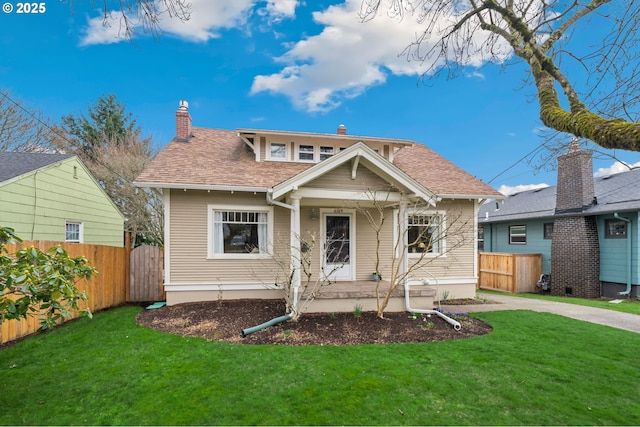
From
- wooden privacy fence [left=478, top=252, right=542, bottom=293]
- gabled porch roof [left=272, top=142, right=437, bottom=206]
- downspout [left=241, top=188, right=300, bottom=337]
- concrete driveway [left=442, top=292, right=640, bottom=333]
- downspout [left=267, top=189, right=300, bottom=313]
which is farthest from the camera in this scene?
wooden privacy fence [left=478, top=252, right=542, bottom=293]

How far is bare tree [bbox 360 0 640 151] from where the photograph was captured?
406cm

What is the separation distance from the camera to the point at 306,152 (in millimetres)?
10297

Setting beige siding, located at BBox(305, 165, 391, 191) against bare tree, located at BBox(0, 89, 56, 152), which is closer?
beige siding, located at BBox(305, 165, 391, 191)

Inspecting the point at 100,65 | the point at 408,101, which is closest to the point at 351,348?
the point at 408,101

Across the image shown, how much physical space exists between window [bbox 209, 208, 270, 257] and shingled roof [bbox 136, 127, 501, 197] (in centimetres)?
86

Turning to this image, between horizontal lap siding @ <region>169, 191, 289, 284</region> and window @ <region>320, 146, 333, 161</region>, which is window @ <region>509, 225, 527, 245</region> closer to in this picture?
window @ <region>320, 146, 333, 161</region>

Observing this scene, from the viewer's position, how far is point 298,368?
441 cm

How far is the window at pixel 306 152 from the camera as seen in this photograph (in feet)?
33.7

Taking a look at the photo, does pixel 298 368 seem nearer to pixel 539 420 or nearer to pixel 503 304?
pixel 539 420

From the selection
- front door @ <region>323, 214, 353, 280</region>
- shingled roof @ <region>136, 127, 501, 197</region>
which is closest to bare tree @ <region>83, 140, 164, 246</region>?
shingled roof @ <region>136, 127, 501, 197</region>

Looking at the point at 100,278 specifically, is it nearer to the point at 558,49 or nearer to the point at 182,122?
the point at 182,122

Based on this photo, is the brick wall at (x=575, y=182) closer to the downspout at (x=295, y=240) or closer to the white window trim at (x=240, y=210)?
the downspout at (x=295, y=240)

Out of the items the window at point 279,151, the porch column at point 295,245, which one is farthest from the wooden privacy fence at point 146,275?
the window at point 279,151

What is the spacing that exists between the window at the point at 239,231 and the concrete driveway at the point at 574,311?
17.7ft
